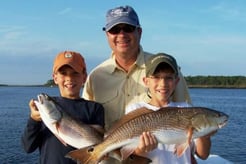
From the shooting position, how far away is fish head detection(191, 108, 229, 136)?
14.0ft

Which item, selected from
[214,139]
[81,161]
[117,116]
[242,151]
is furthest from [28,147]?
[214,139]

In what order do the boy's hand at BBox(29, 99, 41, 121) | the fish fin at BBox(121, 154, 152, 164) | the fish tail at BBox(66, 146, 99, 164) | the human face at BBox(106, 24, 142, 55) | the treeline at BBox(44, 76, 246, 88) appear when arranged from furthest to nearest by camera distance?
1. the treeline at BBox(44, 76, 246, 88)
2. the human face at BBox(106, 24, 142, 55)
3. the boy's hand at BBox(29, 99, 41, 121)
4. the fish fin at BBox(121, 154, 152, 164)
5. the fish tail at BBox(66, 146, 99, 164)

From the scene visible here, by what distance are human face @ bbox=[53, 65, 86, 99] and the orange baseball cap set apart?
0.05 m

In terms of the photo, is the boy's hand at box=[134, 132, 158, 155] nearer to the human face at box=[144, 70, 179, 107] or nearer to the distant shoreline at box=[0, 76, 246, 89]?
the human face at box=[144, 70, 179, 107]

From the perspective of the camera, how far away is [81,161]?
4.46 m

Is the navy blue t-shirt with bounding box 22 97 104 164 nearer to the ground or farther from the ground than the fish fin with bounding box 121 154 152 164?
farther from the ground

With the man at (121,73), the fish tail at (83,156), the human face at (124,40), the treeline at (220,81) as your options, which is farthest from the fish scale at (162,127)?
the treeline at (220,81)

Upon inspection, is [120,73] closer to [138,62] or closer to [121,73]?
[121,73]

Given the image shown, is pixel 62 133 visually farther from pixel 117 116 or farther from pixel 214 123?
pixel 214 123

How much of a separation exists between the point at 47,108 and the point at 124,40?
1437mm

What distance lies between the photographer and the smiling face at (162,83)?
15.5 ft

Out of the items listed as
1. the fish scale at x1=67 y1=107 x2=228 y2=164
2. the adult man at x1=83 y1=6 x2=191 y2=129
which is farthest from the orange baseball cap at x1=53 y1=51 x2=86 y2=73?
the fish scale at x1=67 y1=107 x2=228 y2=164

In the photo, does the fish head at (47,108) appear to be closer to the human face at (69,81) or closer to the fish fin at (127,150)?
the human face at (69,81)

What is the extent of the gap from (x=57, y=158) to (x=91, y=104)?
2.59ft
